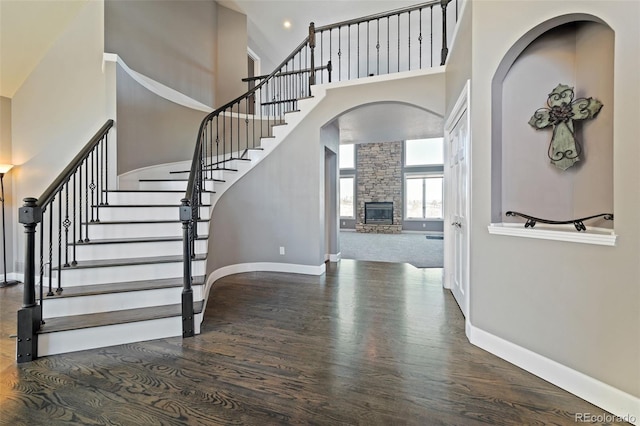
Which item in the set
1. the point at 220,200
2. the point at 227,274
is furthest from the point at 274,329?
the point at 220,200

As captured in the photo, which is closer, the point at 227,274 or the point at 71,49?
the point at 71,49

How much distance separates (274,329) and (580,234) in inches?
88.3

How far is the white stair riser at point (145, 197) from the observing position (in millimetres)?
3416

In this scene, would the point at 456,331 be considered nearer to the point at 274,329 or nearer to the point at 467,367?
the point at 467,367

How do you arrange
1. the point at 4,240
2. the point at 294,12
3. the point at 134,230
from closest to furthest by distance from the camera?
1. the point at 134,230
2. the point at 4,240
3. the point at 294,12

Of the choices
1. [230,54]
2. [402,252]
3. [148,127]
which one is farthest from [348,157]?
[148,127]

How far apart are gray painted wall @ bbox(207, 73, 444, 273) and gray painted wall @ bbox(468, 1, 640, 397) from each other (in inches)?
85.4

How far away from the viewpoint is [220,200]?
424 cm

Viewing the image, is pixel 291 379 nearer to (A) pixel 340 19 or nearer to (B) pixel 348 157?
(A) pixel 340 19

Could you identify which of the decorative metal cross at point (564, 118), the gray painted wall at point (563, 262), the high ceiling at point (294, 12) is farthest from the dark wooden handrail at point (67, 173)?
the high ceiling at point (294, 12)

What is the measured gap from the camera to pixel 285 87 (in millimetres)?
5547

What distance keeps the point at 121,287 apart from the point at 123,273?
20cm

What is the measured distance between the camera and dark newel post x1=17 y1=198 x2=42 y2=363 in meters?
1.98

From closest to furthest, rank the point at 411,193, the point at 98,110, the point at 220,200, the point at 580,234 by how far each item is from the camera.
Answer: the point at 580,234
the point at 98,110
the point at 220,200
the point at 411,193
